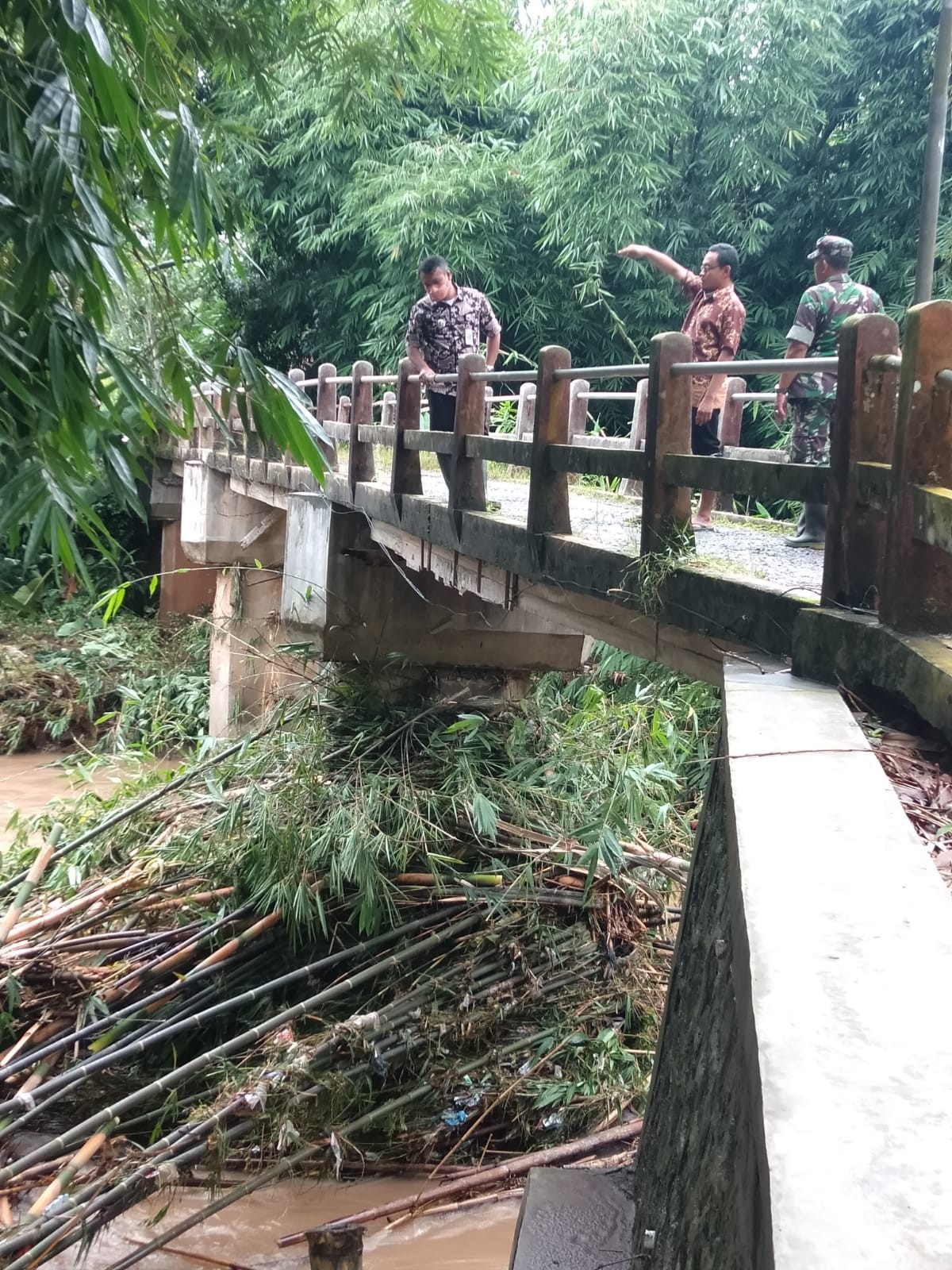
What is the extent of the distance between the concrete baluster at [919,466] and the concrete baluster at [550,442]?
2.08 metres

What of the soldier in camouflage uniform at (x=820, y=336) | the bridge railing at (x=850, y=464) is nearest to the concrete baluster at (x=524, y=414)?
the bridge railing at (x=850, y=464)

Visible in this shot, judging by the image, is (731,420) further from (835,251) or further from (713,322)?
(835,251)

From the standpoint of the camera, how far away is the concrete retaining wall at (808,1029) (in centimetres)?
112

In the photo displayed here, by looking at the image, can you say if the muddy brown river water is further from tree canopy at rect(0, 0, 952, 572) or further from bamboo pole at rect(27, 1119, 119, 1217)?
tree canopy at rect(0, 0, 952, 572)

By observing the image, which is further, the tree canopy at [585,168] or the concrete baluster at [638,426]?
the tree canopy at [585,168]

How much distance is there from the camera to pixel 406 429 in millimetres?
7027

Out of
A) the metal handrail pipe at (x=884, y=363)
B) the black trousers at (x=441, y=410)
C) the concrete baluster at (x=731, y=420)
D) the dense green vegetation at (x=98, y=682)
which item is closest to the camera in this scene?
the metal handrail pipe at (x=884, y=363)

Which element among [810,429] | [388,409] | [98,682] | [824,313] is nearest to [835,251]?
[824,313]

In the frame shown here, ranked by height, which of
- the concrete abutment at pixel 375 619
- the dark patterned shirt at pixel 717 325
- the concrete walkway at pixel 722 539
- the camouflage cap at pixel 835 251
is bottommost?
the concrete abutment at pixel 375 619

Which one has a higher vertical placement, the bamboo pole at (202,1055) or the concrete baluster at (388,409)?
the concrete baluster at (388,409)

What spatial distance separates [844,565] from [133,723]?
41.9ft

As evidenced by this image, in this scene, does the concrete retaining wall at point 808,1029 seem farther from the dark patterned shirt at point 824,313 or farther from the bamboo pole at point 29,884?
the bamboo pole at point 29,884

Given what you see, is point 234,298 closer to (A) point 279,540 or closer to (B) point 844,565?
(A) point 279,540

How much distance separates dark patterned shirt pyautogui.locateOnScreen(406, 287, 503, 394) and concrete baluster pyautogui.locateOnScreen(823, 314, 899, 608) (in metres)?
4.33
